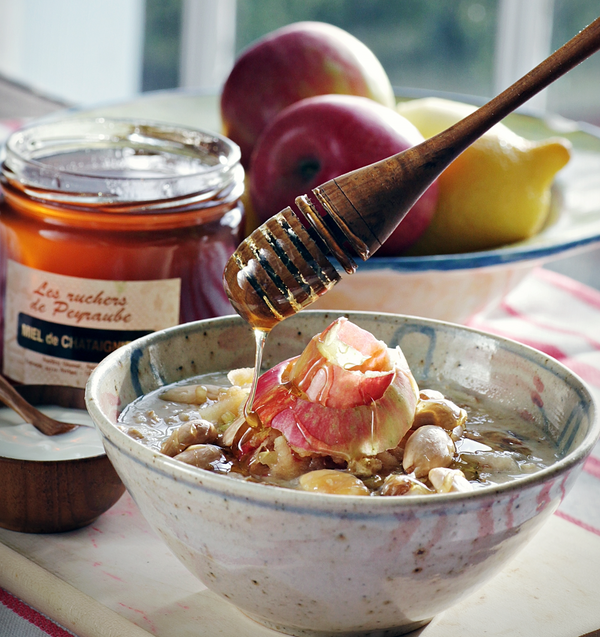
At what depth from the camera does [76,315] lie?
1.81ft

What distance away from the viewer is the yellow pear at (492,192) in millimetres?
708

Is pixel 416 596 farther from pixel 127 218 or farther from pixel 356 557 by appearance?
pixel 127 218

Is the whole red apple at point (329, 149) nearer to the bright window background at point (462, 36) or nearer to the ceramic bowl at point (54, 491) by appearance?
the ceramic bowl at point (54, 491)

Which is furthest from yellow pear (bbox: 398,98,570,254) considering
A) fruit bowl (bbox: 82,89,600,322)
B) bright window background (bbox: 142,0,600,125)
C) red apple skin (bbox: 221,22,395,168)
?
bright window background (bbox: 142,0,600,125)

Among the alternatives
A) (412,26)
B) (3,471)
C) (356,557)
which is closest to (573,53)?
(356,557)

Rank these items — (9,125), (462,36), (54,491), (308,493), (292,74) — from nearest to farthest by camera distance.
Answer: (308,493) → (54,491) → (292,74) → (9,125) → (462,36)

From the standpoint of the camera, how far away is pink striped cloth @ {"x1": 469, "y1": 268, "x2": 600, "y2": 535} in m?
0.77

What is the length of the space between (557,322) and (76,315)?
51 cm

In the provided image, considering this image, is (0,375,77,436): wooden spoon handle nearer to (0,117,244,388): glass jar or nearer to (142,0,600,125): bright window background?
(0,117,244,388): glass jar

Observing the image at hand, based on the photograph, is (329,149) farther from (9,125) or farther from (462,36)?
(462,36)

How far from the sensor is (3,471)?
46 cm

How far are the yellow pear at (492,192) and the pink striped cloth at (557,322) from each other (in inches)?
3.3

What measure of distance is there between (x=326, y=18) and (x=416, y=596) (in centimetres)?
212

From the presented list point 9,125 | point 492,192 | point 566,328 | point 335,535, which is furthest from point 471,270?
point 9,125
